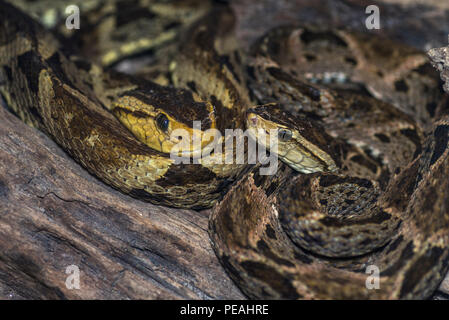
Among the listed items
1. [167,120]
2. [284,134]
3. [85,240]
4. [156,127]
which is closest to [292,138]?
[284,134]

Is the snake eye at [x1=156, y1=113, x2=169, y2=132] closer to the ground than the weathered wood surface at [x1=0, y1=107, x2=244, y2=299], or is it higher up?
higher up

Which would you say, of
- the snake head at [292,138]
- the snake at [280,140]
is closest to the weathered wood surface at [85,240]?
the snake at [280,140]

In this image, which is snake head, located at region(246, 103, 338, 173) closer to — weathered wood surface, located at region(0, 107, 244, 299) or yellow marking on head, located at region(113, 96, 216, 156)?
yellow marking on head, located at region(113, 96, 216, 156)

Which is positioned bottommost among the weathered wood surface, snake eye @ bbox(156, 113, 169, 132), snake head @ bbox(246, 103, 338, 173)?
the weathered wood surface

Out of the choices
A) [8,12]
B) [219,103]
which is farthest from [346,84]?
[8,12]

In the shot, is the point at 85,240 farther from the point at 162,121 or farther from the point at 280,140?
the point at 280,140

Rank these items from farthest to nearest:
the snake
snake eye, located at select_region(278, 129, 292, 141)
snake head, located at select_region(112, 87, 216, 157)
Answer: snake head, located at select_region(112, 87, 216, 157) < snake eye, located at select_region(278, 129, 292, 141) < the snake

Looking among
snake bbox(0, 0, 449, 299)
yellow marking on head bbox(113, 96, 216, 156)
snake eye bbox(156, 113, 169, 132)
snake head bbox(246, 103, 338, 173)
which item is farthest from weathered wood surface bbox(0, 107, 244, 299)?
snake head bbox(246, 103, 338, 173)
